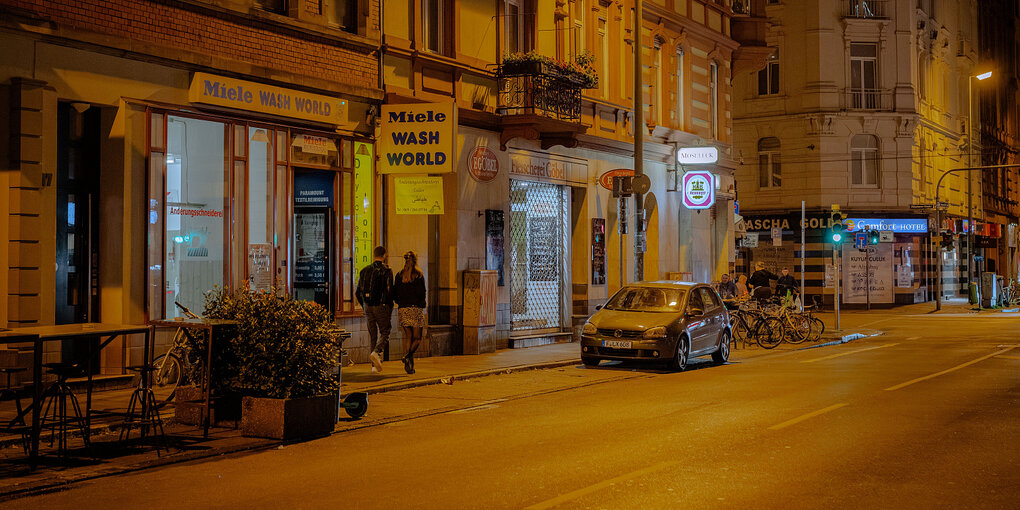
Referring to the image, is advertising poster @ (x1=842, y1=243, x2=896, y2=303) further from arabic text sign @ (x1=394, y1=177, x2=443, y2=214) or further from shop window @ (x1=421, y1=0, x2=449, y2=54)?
arabic text sign @ (x1=394, y1=177, x2=443, y2=214)

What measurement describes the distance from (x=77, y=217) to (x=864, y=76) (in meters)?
40.5

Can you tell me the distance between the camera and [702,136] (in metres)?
32.5

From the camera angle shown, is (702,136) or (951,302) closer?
(702,136)

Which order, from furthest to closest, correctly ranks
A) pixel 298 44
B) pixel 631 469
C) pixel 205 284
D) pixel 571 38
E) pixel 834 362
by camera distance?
pixel 571 38 < pixel 834 362 < pixel 298 44 < pixel 205 284 < pixel 631 469

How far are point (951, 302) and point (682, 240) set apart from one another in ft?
86.8

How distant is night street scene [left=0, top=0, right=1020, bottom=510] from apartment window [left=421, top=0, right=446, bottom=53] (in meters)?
0.09

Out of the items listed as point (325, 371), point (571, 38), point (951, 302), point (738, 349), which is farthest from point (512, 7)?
point (951, 302)

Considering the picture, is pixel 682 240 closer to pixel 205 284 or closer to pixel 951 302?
pixel 205 284

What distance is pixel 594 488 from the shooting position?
765 cm

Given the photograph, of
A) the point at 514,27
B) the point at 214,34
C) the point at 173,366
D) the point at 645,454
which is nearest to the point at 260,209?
the point at 214,34

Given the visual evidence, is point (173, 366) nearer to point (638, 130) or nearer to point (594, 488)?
point (594, 488)

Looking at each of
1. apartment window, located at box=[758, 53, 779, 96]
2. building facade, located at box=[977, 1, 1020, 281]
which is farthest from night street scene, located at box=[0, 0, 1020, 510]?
building facade, located at box=[977, 1, 1020, 281]

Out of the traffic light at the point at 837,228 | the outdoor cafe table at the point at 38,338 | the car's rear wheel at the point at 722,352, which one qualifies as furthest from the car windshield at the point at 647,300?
the traffic light at the point at 837,228

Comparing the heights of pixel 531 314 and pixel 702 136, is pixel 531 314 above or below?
below
